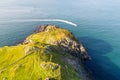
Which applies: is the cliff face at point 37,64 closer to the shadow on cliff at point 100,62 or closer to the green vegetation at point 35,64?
the green vegetation at point 35,64

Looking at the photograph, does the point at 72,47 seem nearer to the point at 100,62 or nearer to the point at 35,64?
the point at 100,62

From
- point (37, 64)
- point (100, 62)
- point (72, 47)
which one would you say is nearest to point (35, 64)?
point (37, 64)

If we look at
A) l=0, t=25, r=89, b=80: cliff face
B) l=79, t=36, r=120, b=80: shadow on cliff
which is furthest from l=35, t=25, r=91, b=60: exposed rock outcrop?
l=0, t=25, r=89, b=80: cliff face

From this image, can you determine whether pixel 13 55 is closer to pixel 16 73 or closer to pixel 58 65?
pixel 16 73

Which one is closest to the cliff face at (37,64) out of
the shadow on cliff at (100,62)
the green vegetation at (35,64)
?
the green vegetation at (35,64)

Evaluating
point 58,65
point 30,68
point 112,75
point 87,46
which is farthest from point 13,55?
point 87,46

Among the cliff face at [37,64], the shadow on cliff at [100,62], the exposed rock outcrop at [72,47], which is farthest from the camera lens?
the exposed rock outcrop at [72,47]

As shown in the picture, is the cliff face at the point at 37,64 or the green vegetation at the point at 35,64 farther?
the cliff face at the point at 37,64

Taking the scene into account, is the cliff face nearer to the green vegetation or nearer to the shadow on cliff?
the green vegetation
